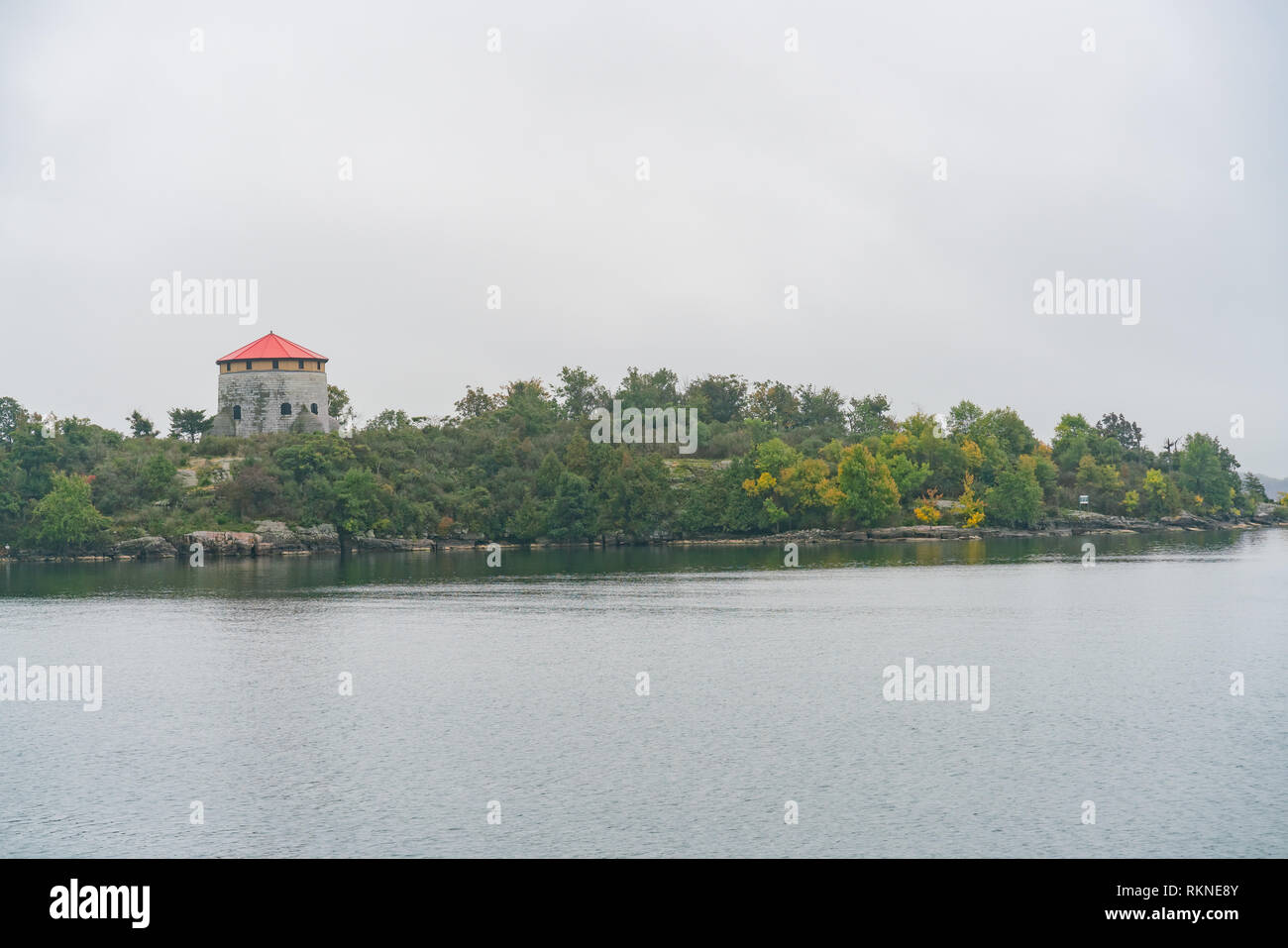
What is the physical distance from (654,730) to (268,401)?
3249 inches

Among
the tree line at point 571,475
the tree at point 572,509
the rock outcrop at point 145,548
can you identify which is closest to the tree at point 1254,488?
the tree line at point 571,475

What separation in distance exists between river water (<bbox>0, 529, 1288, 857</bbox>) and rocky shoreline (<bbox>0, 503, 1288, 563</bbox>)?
3770 centimetres

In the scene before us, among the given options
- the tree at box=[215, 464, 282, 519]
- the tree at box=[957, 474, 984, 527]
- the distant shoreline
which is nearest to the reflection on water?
the distant shoreline

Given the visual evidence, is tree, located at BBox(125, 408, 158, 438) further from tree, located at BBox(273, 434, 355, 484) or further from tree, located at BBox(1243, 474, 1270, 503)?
tree, located at BBox(1243, 474, 1270, 503)

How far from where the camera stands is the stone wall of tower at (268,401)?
100875 millimetres

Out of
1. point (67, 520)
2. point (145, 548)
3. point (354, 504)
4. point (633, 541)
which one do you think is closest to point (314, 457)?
point (354, 504)

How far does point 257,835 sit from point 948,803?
1085 centimetres

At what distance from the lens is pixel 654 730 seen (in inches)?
989

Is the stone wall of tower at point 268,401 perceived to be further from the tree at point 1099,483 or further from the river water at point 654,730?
the tree at point 1099,483

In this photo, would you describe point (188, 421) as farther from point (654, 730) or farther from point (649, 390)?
point (654, 730)

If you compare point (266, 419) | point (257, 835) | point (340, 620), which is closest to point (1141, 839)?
point (257, 835)

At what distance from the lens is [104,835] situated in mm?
18891

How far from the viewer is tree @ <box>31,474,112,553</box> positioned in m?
85.1

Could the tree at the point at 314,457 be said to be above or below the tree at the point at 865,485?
above
